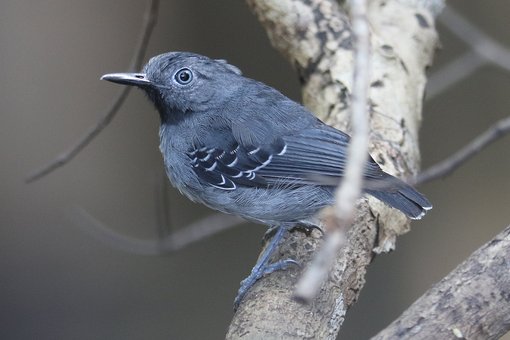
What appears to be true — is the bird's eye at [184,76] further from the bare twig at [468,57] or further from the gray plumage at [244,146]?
the bare twig at [468,57]

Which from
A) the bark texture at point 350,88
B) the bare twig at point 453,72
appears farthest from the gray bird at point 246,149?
the bare twig at point 453,72

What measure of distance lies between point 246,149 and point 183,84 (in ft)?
1.88

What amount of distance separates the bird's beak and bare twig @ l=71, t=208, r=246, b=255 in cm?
84

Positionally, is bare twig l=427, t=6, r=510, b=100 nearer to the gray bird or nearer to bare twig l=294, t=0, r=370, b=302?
the gray bird

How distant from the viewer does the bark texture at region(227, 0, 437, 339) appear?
11.4ft

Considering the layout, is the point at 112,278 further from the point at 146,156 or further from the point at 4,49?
the point at 4,49

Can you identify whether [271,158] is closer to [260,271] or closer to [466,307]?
[260,271]

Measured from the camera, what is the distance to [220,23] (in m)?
6.99

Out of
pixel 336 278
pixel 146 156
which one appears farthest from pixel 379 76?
pixel 146 156

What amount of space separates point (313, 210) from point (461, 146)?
343 centimetres

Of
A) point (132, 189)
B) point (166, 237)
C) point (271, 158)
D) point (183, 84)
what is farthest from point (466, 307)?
point (132, 189)

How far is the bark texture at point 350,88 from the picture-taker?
3486mm

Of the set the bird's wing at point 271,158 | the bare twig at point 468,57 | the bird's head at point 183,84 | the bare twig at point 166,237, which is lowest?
the bare twig at point 166,237

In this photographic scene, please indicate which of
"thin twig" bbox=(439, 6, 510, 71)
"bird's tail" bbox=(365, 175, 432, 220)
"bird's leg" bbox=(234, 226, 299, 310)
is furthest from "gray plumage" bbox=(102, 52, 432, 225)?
"thin twig" bbox=(439, 6, 510, 71)
